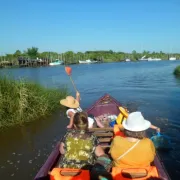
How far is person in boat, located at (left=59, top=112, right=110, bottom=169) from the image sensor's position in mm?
4078

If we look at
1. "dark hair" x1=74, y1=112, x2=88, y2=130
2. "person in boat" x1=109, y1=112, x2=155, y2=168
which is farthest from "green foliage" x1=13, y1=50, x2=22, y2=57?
"person in boat" x1=109, y1=112, x2=155, y2=168

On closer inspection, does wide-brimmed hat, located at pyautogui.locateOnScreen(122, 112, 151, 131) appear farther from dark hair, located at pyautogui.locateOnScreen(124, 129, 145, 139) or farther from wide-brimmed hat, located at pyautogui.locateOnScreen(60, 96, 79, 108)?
wide-brimmed hat, located at pyautogui.locateOnScreen(60, 96, 79, 108)

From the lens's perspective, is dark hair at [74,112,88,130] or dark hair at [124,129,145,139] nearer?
dark hair at [124,129,145,139]

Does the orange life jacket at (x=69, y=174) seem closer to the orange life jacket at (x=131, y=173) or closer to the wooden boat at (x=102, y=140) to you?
the orange life jacket at (x=131, y=173)

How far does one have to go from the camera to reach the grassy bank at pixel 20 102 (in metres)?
10.8

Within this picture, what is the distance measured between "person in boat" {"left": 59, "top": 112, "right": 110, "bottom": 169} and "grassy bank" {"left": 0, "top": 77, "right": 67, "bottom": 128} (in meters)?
7.12

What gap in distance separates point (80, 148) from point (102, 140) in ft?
8.35

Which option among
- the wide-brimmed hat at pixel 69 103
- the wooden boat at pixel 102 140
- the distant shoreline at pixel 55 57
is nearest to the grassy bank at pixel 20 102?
the wooden boat at pixel 102 140

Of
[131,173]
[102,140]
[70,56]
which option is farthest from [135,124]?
[70,56]

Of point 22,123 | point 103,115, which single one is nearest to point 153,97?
point 103,115

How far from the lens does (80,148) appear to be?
4090 millimetres

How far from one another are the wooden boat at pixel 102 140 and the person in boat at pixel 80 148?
681mm

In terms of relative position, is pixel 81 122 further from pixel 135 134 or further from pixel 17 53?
pixel 17 53

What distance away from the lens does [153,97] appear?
18.5m
